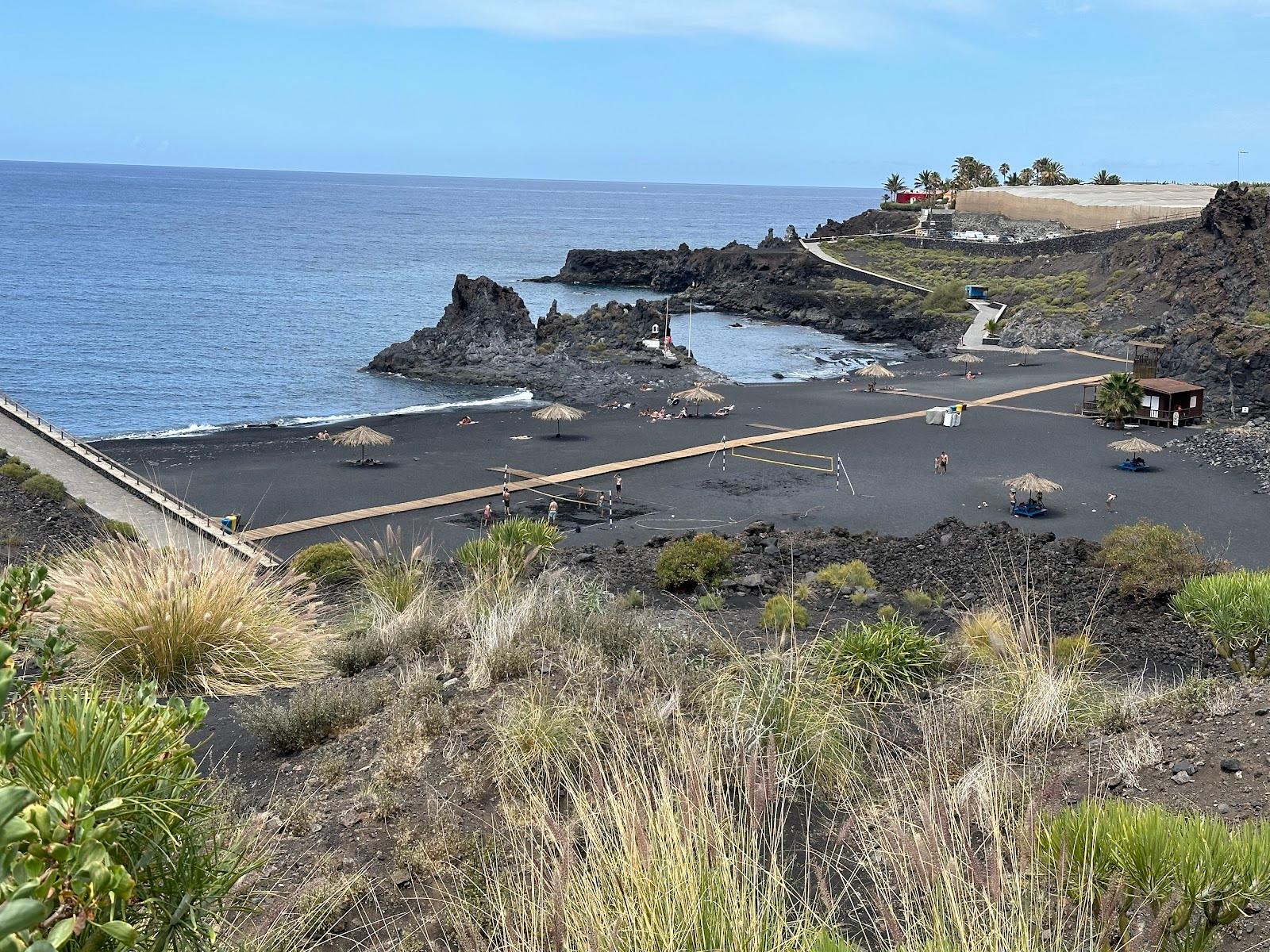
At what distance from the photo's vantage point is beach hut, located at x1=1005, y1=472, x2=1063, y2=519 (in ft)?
89.2

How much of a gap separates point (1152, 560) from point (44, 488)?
69.2 feet

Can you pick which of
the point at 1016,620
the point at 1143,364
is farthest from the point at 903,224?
the point at 1016,620

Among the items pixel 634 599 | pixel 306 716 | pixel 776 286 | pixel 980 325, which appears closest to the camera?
pixel 306 716

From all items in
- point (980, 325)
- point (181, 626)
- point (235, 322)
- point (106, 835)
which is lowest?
point (235, 322)

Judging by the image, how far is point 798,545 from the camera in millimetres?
21500

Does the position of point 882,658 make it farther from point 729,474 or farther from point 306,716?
point 729,474

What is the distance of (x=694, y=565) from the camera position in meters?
18.4

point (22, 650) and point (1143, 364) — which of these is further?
point (1143, 364)

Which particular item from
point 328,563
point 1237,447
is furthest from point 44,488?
point 1237,447

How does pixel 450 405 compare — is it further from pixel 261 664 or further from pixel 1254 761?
pixel 1254 761

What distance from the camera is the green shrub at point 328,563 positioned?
57.9 feet

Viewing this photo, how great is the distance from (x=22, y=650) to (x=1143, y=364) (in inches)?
1775

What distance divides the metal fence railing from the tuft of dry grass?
→ 27.0 feet

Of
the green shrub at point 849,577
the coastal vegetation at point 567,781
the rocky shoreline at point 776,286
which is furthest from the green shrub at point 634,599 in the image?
the rocky shoreline at point 776,286
